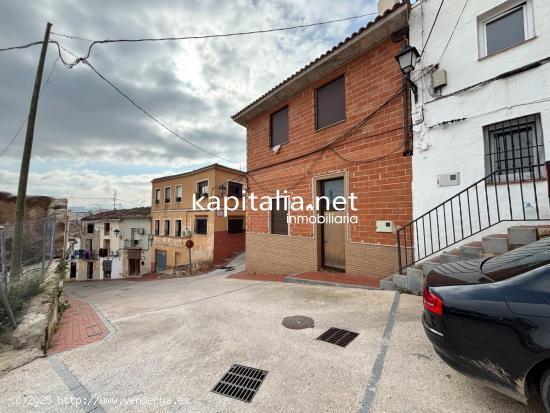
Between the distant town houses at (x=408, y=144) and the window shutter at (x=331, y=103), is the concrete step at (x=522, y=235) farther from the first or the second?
the window shutter at (x=331, y=103)

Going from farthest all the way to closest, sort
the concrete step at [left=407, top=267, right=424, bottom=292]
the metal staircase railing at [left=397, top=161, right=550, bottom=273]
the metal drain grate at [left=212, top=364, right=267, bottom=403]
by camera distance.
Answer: the concrete step at [left=407, top=267, right=424, bottom=292] < the metal staircase railing at [left=397, top=161, right=550, bottom=273] < the metal drain grate at [left=212, top=364, right=267, bottom=403]

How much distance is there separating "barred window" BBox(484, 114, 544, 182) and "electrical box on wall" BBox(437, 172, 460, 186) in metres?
0.47

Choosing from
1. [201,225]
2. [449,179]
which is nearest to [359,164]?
[449,179]

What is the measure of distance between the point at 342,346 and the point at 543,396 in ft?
5.73

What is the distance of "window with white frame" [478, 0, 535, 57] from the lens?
172 inches

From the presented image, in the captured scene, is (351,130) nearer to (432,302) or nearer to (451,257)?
(451,257)

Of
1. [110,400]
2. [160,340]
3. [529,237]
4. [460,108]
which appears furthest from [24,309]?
[460,108]

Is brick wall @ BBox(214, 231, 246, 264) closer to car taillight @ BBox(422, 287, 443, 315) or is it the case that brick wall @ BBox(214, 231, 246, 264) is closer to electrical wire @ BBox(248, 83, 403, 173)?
electrical wire @ BBox(248, 83, 403, 173)

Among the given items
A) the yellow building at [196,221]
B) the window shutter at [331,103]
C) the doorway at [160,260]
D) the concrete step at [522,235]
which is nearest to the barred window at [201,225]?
the yellow building at [196,221]

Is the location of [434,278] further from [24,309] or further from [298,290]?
[24,309]

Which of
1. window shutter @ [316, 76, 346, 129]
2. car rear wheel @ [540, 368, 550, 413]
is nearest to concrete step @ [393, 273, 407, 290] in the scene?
car rear wheel @ [540, 368, 550, 413]

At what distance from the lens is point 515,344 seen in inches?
65.4

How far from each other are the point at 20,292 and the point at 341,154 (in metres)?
7.69

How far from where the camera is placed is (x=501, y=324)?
1715 mm
